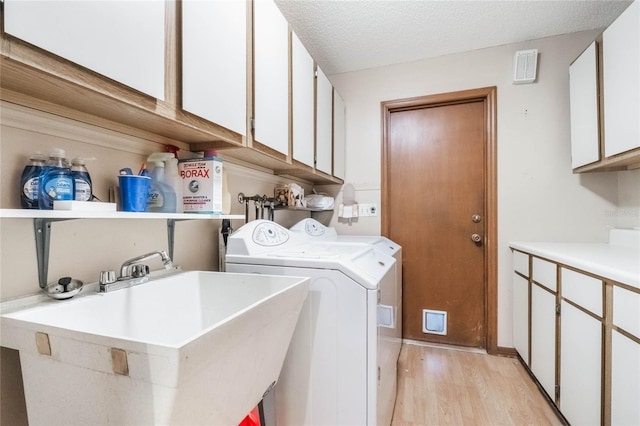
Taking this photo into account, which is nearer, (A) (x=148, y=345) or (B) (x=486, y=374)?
(A) (x=148, y=345)

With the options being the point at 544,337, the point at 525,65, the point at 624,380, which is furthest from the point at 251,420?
the point at 525,65

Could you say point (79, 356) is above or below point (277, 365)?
above

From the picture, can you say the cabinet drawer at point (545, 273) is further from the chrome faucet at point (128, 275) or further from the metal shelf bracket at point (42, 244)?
the metal shelf bracket at point (42, 244)

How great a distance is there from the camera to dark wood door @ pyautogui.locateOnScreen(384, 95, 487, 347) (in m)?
2.51

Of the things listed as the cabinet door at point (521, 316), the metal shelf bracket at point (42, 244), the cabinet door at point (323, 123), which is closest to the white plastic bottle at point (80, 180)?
the metal shelf bracket at point (42, 244)

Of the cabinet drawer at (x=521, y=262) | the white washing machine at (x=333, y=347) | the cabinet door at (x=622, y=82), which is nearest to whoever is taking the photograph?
the white washing machine at (x=333, y=347)

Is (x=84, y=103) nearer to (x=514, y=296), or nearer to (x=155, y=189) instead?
(x=155, y=189)

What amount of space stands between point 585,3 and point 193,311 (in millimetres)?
2914

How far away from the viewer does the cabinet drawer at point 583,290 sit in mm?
1251

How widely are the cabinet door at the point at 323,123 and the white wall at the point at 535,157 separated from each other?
34.0 inches

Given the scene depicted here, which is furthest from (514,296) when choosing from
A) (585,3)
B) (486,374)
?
(585,3)

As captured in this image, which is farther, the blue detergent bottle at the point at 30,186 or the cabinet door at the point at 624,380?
the cabinet door at the point at 624,380

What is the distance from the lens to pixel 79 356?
588 mm

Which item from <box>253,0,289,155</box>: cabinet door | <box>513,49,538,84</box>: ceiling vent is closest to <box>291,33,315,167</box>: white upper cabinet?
<box>253,0,289,155</box>: cabinet door
